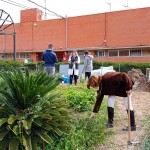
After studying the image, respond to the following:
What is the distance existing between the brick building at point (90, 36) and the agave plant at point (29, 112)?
79.9 ft

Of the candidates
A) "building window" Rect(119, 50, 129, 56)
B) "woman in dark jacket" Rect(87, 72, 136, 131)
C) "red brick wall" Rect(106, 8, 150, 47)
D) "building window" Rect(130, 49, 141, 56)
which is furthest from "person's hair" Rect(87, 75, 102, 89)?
"building window" Rect(119, 50, 129, 56)

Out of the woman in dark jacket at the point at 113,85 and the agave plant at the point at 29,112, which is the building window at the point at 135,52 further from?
the agave plant at the point at 29,112

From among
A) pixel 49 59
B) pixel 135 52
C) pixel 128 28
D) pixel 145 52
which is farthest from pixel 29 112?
pixel 128 28

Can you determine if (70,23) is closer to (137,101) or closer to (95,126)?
(137,101)

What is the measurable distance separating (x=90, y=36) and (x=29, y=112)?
28431 millimetres

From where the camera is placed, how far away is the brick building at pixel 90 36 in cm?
3015

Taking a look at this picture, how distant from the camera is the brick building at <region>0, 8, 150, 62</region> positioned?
30.1m

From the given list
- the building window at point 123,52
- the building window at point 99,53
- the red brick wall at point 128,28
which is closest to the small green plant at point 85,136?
the red brick wall at point 128,28

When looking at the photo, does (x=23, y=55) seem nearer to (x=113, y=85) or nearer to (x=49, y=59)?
(x=49, y=59)

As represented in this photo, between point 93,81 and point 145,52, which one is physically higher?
point 145,52

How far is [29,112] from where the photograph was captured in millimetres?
5434

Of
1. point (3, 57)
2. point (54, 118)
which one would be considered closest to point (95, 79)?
point (54, 118)

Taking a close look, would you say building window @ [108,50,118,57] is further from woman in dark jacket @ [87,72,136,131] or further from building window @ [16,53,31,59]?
woman in dark jacket @ [87,72,136,131]

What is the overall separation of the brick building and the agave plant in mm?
24364
